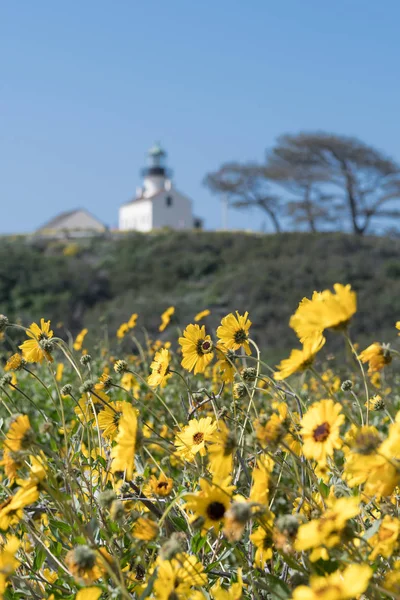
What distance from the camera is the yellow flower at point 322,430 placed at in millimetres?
1142

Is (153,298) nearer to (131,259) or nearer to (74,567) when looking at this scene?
(131,259)

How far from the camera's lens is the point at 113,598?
4.00 feet

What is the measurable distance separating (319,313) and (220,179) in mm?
33385

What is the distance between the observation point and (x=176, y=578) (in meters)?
1.15

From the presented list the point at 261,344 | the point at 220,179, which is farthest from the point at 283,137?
the point at 261,344

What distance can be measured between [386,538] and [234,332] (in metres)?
0.84

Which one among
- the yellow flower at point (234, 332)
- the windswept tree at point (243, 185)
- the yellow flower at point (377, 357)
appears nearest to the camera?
the yellow flower at point (377, 357)

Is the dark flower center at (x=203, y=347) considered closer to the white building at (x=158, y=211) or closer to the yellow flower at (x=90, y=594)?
the yellow flower at (x=90, y=594)

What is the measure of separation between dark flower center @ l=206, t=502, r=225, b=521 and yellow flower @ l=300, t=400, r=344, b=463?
0.15m

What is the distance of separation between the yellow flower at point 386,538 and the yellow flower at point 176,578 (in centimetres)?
27

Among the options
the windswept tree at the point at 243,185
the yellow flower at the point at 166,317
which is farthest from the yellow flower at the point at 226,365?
the windswept tree at the point at 243,185

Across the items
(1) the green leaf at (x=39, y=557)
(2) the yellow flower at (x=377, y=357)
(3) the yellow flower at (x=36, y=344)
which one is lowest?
(1) the green leaf at (x=39, y=557)

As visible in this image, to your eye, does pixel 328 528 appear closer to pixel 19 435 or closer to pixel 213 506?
pixel 213 506

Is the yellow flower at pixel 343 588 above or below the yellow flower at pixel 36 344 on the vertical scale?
below
